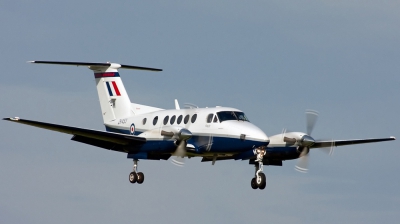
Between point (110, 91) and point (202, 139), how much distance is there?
8446 mm

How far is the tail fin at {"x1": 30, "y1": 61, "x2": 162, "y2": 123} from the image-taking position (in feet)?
132

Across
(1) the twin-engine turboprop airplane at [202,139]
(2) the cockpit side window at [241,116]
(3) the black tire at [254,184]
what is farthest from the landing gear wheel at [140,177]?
(3) the black tire at [254,184]

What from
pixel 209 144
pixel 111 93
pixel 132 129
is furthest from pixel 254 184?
pixel 111 93

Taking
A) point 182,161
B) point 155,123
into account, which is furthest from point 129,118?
point 182,161

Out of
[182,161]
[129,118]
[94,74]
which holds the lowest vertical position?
[182,161]

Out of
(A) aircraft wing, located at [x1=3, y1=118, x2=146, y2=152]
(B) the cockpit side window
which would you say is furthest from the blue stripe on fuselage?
(B) the cockpit side window

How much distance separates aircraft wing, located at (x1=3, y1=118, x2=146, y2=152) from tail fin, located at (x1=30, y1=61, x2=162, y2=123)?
311 centimetres

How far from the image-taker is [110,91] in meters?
41.2

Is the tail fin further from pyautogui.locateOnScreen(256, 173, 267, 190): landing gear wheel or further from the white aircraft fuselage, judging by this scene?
pyautogui.locateOnScreen(256, 173, 267, 190): landing gear wheel

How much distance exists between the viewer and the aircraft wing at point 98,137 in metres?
34.0

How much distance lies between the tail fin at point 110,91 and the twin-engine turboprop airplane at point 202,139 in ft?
7.44

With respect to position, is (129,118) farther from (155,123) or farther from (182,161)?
(182,161)

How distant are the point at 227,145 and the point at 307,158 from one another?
138 inches

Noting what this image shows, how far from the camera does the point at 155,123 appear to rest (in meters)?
36.8
